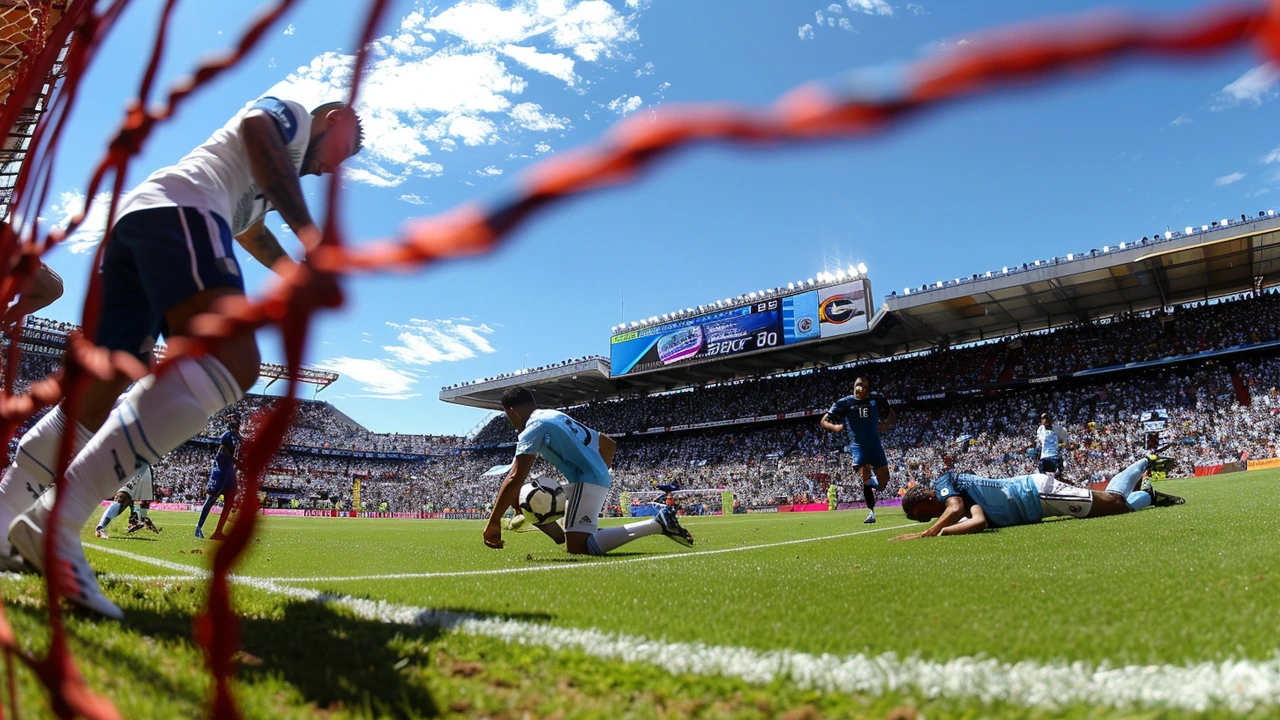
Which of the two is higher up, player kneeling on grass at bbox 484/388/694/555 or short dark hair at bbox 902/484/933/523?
player kneeling on grass at bbox 484/388/694/555

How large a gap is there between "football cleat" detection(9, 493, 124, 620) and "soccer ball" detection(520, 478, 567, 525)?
159 inches

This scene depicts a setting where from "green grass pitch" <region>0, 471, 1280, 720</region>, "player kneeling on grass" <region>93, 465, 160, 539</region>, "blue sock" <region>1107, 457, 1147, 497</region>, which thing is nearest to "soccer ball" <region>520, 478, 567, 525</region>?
"green grass pitch" <region>0, 471, 1280, 720</region>

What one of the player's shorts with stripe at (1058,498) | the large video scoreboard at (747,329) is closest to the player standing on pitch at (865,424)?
the player's shorts with stripe at (1058,498)

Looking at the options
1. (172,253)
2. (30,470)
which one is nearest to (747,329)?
(30,470)

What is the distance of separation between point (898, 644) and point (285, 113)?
2379mm

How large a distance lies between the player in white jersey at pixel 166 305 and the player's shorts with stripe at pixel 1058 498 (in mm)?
6052

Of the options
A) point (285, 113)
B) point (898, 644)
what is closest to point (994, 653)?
point (898, 644)

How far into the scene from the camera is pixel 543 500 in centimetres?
604

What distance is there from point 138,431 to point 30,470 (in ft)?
2.76

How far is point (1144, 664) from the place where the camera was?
135 centimetres

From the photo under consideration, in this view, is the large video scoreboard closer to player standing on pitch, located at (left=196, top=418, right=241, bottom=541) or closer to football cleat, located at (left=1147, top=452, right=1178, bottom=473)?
football cleat, located at (left=1147, top=452, right=1178, bottom=473)

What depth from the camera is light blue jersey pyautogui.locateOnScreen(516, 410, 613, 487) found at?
5059 mm

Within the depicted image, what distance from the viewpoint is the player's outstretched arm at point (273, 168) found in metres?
2.05

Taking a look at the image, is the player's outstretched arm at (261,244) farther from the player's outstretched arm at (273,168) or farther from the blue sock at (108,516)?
the blue sock at (108,516)
